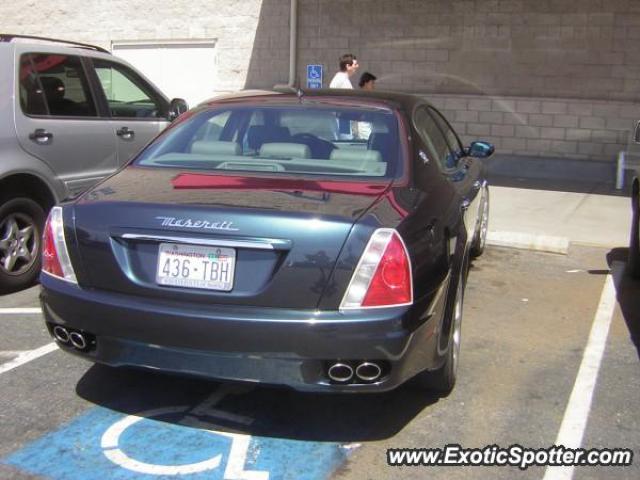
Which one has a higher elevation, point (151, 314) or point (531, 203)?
point (151, 314)

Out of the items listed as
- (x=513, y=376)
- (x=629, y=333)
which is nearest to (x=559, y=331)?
(x=629, y=333)

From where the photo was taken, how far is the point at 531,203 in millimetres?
9469

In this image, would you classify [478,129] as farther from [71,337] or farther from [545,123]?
[71,337]

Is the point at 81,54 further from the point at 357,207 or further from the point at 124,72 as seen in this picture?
the point at 357,207

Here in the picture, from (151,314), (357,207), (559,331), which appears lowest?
(559,331)

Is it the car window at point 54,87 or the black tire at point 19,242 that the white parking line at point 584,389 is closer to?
the black tire at point 19,242

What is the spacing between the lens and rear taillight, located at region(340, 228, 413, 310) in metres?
2.85

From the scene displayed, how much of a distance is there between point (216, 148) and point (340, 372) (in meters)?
1.68

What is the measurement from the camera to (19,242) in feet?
17.6

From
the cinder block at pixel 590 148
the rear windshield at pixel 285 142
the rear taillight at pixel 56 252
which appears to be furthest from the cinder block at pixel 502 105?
the rear taillight at pixel 56 252

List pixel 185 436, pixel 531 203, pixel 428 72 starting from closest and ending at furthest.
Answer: pixel 185 436
pixel 531 203
pixel 428 72

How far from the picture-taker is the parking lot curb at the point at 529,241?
7070 mm

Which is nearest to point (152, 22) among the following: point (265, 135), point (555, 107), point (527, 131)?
point (527, 131)

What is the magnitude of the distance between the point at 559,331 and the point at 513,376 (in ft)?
3.16
